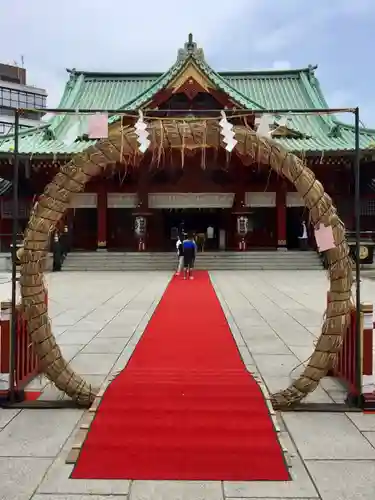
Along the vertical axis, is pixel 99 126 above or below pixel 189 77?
below

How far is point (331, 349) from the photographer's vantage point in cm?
416

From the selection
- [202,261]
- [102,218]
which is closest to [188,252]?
[202,261]

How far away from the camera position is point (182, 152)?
414 centimetres

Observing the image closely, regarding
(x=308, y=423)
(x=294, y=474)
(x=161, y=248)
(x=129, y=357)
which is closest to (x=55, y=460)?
(x=294, y=474)

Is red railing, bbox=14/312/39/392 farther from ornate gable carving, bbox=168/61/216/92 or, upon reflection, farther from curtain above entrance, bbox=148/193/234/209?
ornate gable carving, bbox=168/61/216/92

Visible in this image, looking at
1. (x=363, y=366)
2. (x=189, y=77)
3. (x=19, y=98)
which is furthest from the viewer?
(x=19, y=98)

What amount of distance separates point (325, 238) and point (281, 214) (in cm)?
1831

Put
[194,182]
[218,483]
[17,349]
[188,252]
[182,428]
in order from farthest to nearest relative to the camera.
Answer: [194,182], [188,252], [17,349], [182,428], [218,483]

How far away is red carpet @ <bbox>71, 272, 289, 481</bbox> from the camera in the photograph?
123 inches

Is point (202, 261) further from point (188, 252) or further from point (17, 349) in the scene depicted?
point (17, 349)

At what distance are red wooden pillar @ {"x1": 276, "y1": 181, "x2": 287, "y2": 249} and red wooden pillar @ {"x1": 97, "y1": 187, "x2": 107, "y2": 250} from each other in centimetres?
850

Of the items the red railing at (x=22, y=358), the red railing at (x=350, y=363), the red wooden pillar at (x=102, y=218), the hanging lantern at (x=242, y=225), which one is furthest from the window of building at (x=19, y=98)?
the red railing at (x=350, y=363)

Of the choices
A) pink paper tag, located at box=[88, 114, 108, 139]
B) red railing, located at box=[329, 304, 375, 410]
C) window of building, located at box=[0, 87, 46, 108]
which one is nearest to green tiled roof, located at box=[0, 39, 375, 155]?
pink paper tag, located at box=[88, 114, 108, 139]

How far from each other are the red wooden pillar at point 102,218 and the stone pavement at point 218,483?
10416 millimetres
